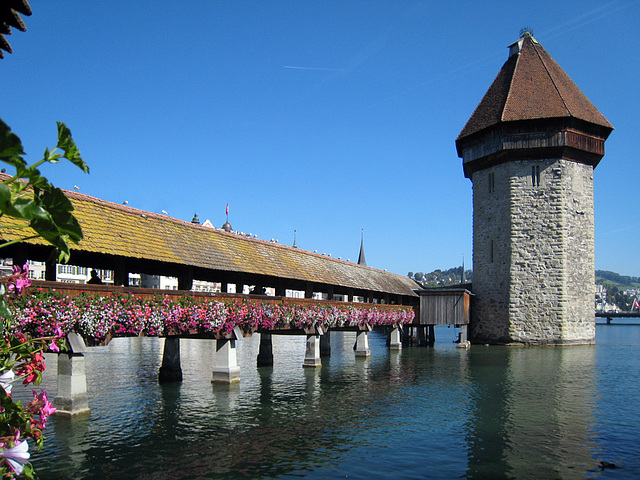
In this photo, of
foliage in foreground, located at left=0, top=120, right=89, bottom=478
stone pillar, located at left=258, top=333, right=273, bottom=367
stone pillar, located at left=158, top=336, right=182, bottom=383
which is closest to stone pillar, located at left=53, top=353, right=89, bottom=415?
stone pillar, located at left=158, top=336, right=182, bottom=383

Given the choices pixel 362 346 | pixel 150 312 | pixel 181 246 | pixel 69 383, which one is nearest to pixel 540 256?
pixel 362 346

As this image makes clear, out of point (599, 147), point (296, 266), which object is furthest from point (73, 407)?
point (599, 147)

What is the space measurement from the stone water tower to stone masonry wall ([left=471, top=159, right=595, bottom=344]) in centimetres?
6

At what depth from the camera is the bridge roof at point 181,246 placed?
15.0 meters

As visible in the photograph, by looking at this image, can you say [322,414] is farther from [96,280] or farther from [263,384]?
[96,280]

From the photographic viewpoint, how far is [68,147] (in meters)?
2.24

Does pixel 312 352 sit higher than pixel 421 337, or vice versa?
pixel 312 352

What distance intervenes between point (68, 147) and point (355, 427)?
40.2 feet

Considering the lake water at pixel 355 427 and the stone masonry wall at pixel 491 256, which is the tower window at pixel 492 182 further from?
the lake water at pixel 355 427

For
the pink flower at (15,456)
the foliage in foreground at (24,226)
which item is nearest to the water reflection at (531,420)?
the foliage in foreground at (24,226)

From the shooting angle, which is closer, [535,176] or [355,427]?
[355,427]

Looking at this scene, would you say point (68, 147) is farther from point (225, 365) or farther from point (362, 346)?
point (362, 346)

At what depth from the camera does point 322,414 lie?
49.1ft

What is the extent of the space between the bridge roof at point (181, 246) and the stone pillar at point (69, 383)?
8.82 feet
